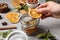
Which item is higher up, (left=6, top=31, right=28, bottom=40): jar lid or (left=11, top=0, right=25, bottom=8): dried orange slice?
(left=11, top=0, right=25, bottom=8): dried orange slice

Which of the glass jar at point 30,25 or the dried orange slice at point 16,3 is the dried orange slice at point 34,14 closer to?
the glass jar at point 30,25

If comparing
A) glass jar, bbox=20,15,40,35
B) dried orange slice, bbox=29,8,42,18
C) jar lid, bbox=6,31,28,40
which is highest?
dried orange slice, bbox=29,8,42,18

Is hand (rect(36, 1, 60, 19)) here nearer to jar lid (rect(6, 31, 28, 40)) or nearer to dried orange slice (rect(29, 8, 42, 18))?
dried orange slice (rect(29, 8, 42, 18))

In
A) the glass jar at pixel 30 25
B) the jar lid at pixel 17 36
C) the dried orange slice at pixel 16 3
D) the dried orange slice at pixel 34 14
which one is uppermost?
the dried orange slice at pixel 16 3

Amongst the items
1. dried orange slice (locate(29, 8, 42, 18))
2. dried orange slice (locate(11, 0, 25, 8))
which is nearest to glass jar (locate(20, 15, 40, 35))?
dried orange slice (locate(29, 8, 42, 18))

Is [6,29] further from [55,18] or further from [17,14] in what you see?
[55,18]

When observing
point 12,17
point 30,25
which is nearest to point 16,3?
point 12,17

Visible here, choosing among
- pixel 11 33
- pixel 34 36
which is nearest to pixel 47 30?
pixel 34 36

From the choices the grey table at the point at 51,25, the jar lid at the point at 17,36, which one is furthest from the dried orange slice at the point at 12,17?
the jar lid at the point at 17,36

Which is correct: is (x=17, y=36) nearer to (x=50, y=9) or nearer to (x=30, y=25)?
(x=30, y=25)

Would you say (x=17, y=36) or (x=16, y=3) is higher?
(x=16, y=3)

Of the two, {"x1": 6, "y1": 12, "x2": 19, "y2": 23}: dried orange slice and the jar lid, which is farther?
{"x1": 6, "y1": 12, "x2": 19, "y2": 23}: dried orange slice
